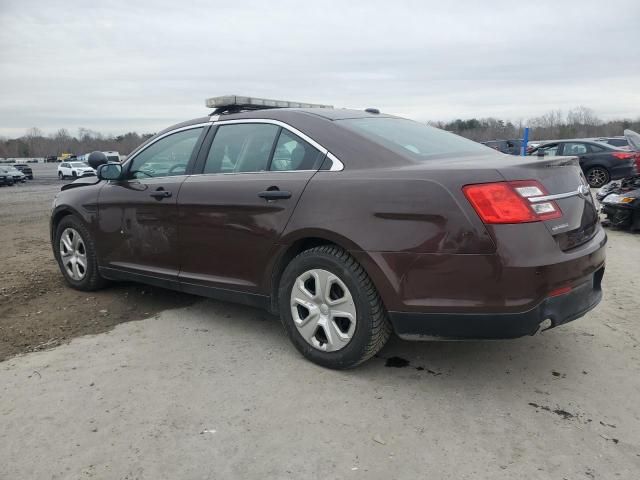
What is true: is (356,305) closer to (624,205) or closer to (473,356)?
(473,356)

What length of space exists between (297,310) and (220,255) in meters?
0.75

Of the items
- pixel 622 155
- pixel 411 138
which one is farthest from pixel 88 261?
pixel 622 155

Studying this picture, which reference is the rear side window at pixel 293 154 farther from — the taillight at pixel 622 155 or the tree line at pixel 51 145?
the tree line at pixel 51 145

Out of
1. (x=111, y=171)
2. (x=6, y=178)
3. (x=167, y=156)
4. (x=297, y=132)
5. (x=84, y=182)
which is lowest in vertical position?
(x=6, y=178)

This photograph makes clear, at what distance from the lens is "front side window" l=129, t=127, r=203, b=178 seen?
13.9ft

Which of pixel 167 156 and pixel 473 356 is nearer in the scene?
pixel 473 356

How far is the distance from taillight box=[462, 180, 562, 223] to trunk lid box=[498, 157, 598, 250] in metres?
0.06

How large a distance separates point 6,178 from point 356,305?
36.0m

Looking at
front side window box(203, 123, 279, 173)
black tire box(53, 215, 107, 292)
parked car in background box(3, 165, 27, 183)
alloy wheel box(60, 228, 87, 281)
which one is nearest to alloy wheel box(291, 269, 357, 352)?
front side window box(203, 123, 279, 173)

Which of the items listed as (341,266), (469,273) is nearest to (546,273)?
(469,273)

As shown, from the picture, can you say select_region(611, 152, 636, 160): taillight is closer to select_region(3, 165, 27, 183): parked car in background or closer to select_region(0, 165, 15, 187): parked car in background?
select_region(0, 165, 15, 187): parked car in background

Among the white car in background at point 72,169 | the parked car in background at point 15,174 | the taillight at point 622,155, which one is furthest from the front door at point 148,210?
the white car in background at point 72,169

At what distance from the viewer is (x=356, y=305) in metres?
3.08

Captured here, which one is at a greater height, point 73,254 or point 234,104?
point 234,104
